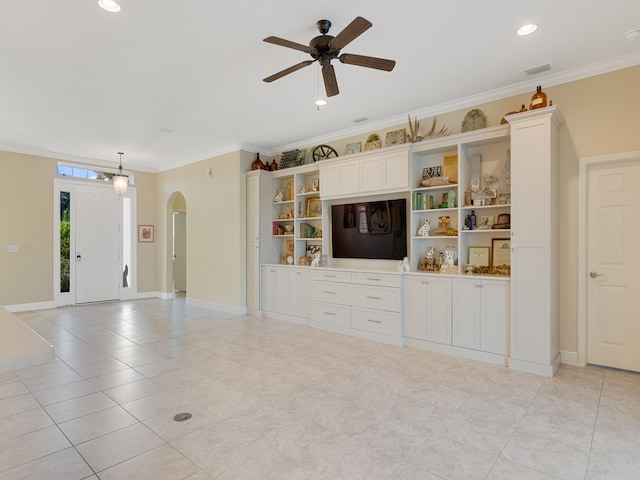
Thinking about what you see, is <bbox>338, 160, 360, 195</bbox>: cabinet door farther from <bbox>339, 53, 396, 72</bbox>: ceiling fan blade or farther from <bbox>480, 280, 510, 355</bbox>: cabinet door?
<bbox>339, 53, 396, 72</bbox>: ceiling fan blade

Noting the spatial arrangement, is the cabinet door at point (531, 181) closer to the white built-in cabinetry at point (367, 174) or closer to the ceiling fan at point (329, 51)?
the white built-in cabinetry at point (367, 174)

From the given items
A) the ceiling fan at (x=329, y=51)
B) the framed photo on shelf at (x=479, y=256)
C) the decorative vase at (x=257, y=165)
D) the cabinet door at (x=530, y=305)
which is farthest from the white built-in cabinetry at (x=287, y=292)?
the ceiling fan at (x=329, y=51)

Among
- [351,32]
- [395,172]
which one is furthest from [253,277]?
[351,32]

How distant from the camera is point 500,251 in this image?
156 inches

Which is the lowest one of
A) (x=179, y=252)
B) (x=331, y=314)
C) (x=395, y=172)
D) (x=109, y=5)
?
(x=331, y=314)

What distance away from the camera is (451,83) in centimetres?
380

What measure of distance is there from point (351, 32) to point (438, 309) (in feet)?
10.1

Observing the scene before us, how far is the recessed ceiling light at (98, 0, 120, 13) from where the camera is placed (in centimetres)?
245

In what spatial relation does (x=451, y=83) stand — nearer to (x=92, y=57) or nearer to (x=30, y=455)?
(x=92, y=57)

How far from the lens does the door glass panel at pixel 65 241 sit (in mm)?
6801

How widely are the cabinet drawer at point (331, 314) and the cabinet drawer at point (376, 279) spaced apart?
0.46 m

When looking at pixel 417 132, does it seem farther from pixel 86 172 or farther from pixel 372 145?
pixel 86 172

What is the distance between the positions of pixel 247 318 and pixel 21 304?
165 inches

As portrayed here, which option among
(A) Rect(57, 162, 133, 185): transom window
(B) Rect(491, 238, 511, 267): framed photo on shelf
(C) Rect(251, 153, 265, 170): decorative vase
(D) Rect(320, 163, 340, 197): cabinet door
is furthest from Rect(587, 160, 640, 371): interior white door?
(A) Rect(57, 162, 133, 185): transom window
